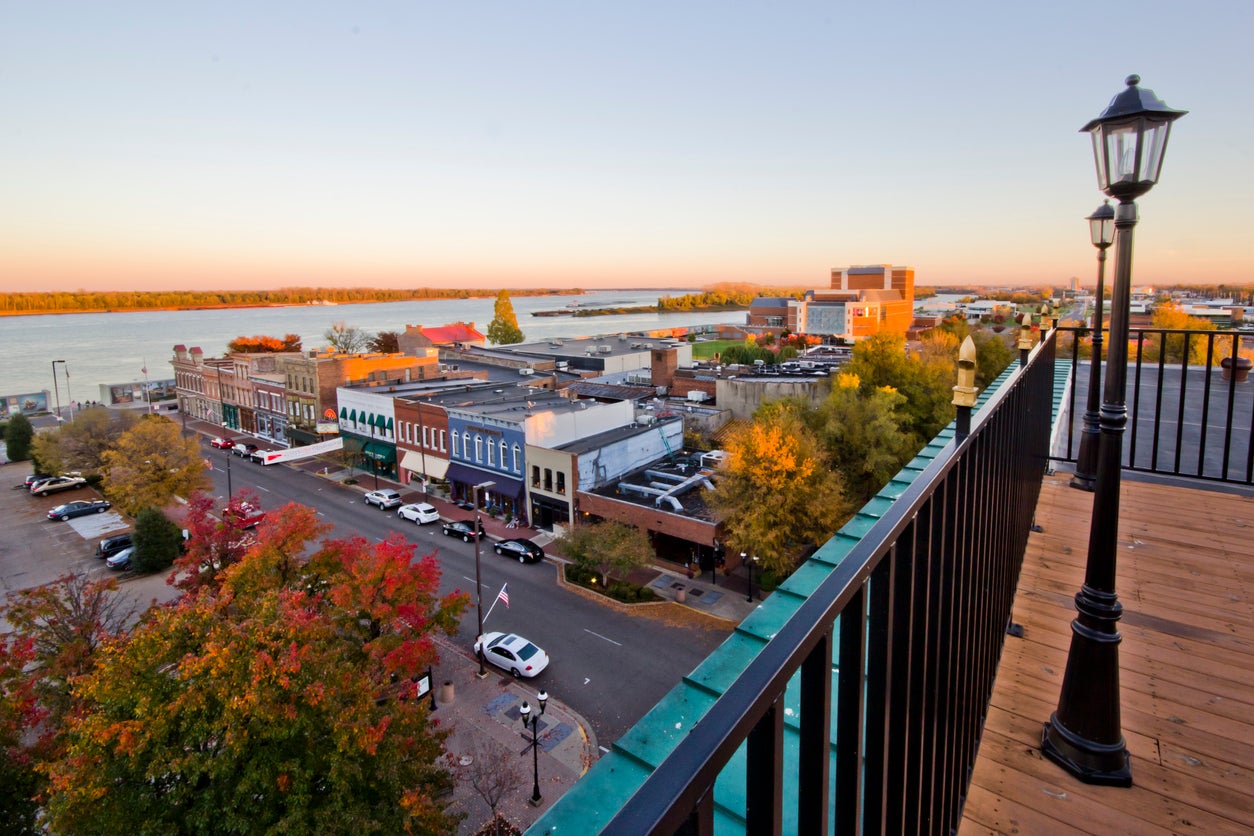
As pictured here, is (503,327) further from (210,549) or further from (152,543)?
(210,549)

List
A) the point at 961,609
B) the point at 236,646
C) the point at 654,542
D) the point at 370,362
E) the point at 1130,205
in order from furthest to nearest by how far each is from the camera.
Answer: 1. the point at 370,362
2. the point at 654,542
3. the point at 236,646
4. the point at 1130,205
5. the point at 961,609

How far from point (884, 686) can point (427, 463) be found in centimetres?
3611

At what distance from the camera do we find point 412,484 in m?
37.9

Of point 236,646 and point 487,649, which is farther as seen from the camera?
point 487,649

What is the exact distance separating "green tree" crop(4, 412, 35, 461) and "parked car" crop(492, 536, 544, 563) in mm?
44383

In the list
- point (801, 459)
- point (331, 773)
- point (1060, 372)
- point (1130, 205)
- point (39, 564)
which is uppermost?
point (1130, 205)

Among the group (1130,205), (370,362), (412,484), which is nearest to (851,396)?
(412,484)

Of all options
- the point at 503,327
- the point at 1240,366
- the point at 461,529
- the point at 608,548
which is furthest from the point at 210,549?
the point at 503,327

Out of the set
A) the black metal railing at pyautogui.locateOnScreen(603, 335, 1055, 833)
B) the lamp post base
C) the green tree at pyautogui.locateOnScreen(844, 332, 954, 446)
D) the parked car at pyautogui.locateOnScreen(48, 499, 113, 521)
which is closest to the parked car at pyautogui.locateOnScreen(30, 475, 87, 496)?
the parked car at pyautogui.locateOnScreen(48, 499, 113, 521)

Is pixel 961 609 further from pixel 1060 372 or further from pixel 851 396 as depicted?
pixel 851 396

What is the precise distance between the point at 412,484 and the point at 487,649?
69.4 ft

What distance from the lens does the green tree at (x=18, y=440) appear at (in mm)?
48562

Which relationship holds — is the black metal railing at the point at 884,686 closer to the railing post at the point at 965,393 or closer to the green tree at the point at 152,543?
the railing post at the point at 965,393

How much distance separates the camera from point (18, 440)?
4847cm
